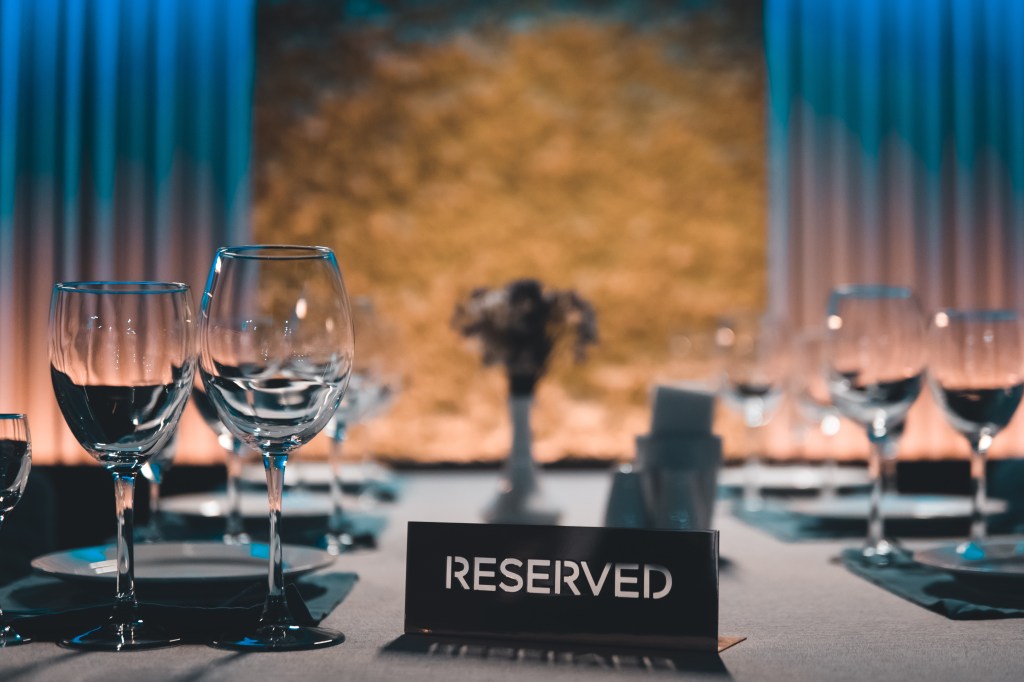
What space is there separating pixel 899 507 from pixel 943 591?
0.66 meters

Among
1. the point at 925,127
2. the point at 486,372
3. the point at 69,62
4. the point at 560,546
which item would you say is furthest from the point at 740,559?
the point at 69,62

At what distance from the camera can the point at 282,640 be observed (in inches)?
29.2

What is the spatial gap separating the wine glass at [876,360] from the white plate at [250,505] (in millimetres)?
650

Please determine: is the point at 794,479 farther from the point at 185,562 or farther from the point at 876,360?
the point at 185,562

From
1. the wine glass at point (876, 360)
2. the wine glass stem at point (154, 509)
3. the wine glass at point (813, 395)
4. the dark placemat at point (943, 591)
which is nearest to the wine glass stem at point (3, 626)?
the wine glass stem at point (154, 509)

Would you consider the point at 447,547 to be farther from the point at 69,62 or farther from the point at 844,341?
the point at 69,62

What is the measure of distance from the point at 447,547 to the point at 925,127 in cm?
437

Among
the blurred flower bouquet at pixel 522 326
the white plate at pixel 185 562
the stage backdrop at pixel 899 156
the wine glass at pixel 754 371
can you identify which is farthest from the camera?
the stage backdrop at pixel 899 156

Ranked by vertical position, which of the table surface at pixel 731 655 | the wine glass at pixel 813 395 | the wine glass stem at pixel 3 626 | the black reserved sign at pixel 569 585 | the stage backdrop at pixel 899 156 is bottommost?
the table surface at pixel 731 655

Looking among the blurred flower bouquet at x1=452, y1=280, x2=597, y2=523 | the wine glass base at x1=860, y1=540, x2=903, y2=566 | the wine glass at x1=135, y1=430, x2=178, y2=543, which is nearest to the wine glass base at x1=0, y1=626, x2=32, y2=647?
the wine glass at x1=135, y1=430, x2=178, y2=543

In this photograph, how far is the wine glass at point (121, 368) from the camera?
2.36ft

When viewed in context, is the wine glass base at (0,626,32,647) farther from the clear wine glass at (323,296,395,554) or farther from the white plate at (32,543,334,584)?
the clear wine glass at (323,296,395,554)

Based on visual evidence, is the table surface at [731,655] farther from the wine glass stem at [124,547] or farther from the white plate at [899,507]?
the white plate at [899,507]

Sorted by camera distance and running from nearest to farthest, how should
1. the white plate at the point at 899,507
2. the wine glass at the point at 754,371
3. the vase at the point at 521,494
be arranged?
the white plate at the point at 899,507, the vase at the point at 521,494, the wine glass at the point at 754,371
